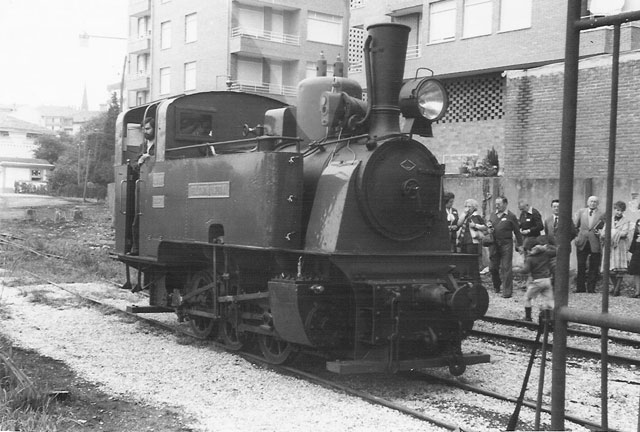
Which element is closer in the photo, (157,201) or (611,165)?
(611,165)

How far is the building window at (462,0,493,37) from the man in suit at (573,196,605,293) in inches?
304

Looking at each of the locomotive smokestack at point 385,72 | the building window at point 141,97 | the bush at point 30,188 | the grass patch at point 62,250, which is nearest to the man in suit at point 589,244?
the locomotive smokestack at point 385,72

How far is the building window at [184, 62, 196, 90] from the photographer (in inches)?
1316

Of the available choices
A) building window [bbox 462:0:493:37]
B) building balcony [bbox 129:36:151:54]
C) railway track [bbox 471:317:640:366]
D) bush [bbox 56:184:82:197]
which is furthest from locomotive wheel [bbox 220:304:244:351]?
bush [bbox 56:184:82:197]

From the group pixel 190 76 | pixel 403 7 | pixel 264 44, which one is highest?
pixel 264 44

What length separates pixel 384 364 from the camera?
21.0ft

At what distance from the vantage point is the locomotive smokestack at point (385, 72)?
681 centimetres

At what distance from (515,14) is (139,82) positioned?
28.9 metres

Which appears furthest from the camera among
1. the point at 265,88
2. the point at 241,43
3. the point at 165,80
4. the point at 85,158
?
the point at 85,158

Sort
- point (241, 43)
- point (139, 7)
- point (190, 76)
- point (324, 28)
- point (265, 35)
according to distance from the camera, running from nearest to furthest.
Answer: point (241, 43)
point (265, 35)
point (190, 76)
point (324, 28)
point (139, 7)

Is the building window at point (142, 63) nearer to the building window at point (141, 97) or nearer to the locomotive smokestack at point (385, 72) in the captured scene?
the building window at point (141, 97)

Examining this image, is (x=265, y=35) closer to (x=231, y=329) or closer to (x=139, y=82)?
(x=139, y=82)

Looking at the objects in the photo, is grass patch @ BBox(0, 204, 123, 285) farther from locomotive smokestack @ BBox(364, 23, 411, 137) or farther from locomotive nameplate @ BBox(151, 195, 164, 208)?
locomotive smokestack @ BBox(364, 23, 411, 137)

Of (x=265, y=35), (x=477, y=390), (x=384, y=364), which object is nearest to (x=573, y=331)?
(x=477, y=390)
